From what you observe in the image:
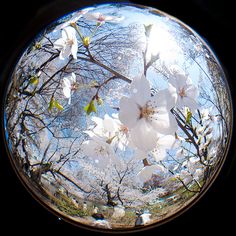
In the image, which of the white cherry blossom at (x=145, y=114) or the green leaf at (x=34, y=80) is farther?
the green leaf at (x=34, y=80)

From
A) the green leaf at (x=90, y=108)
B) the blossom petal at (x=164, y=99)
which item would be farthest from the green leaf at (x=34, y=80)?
the blossom petal at (x=164, y=99)

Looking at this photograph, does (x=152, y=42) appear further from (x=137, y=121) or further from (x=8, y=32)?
(x=8, y=32)

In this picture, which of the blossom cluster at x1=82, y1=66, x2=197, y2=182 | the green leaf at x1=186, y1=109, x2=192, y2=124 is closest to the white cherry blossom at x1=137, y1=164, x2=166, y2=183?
the blossom cluster at x1=82, y1=66, x2=197, y2=182

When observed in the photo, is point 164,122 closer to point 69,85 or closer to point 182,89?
point 182,89

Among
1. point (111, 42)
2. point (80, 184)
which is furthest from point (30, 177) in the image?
point (111, 42)

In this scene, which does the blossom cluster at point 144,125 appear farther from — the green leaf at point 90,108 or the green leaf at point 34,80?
the green leaf at point 34,80

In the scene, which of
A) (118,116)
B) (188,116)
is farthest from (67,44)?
(188,116)

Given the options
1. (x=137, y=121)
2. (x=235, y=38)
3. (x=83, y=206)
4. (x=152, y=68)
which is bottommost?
(x=83, y=206)
